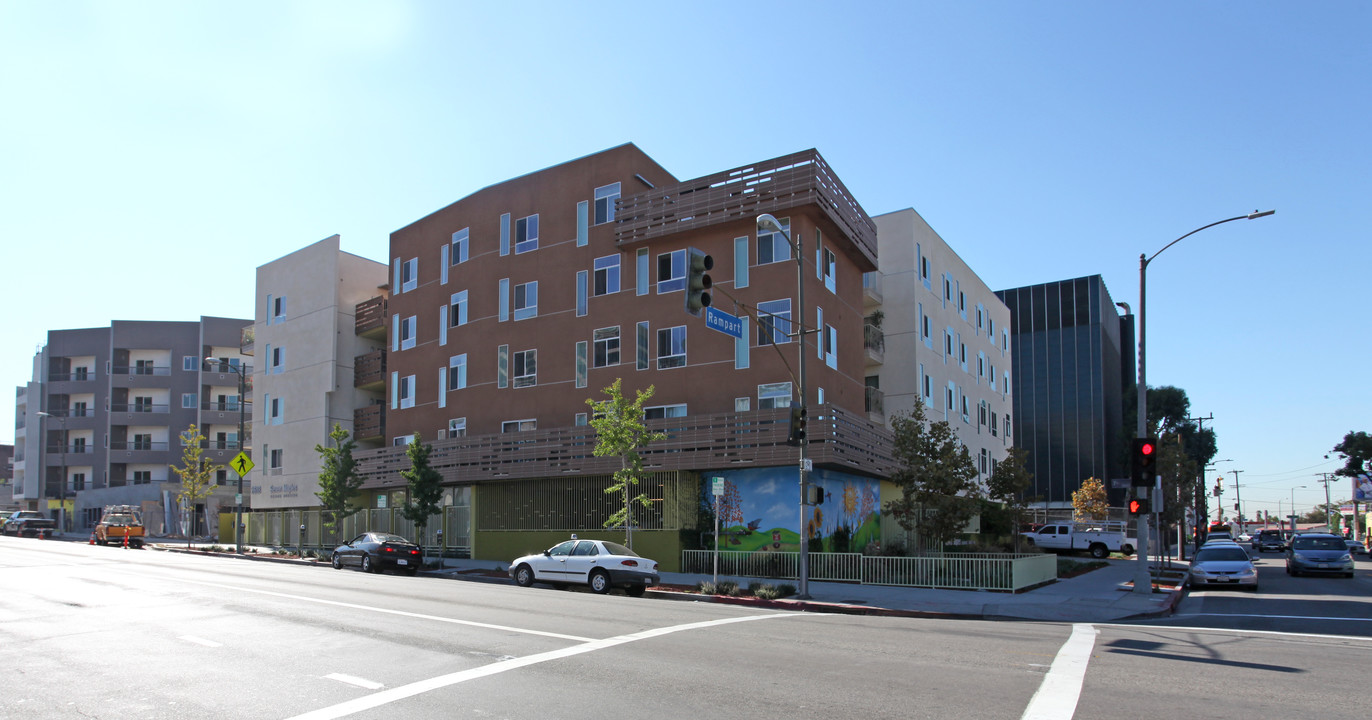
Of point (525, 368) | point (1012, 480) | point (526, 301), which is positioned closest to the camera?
point (1012, 480)

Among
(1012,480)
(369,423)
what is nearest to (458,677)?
(1012,480)

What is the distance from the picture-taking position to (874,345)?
3891 cm

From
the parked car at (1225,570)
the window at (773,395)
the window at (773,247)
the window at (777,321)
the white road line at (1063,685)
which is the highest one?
the window at (773,247)

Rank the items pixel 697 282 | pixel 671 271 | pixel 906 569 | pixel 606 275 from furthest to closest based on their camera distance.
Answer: pixel 606 275, pixel 671 271, pixel 906 569, pixel 697 282

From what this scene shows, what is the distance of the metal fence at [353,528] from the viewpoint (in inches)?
1467

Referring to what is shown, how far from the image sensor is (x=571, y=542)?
923 inches

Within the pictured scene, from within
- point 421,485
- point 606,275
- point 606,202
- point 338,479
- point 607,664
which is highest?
point 606,202

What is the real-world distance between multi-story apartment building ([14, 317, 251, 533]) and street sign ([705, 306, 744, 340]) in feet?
211

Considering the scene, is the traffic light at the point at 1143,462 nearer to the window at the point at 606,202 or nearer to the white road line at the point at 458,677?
the white road line at the point at 458,677

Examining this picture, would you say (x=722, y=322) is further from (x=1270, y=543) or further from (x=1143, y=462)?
(x=1270, y=543)

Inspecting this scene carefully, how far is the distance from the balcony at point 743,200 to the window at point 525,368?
6096 mm

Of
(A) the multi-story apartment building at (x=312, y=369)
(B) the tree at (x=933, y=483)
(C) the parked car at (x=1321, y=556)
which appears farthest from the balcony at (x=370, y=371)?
(C) the parked car at (x=1321, y=556)

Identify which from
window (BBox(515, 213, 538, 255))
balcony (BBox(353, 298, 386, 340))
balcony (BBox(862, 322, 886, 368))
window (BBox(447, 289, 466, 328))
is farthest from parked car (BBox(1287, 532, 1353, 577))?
balcony (BBox(353, 298, 386, 340))

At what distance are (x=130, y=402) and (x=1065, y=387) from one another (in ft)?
270
